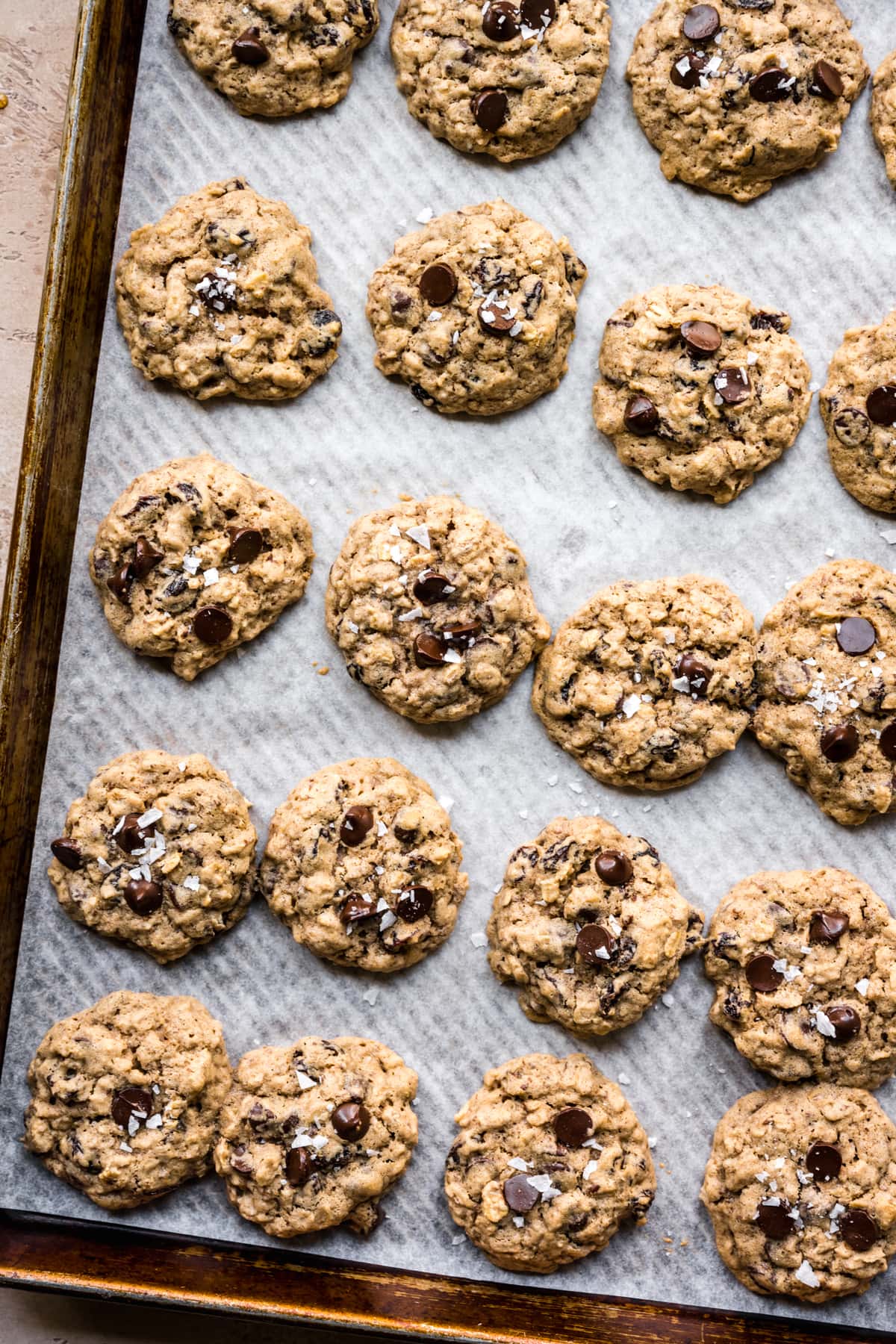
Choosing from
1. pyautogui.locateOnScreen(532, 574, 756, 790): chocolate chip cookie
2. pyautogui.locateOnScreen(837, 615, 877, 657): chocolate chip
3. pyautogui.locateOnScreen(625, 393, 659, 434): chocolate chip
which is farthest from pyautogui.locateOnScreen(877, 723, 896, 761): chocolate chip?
pyautogui.locateOnScreen(625, 393, 659, 434): chocolate chip

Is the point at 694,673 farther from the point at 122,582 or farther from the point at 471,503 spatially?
the point at 122,582

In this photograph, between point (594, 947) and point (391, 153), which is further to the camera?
point (391, 153)

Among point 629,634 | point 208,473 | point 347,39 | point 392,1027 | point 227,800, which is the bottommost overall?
point 392,1027

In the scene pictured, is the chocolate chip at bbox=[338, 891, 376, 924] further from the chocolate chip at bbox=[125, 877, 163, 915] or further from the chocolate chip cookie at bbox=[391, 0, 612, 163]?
the chocolate chip cookie at bbox=[391, 0, 612, 163]

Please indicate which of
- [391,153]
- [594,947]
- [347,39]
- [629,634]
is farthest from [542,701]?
[347,39]

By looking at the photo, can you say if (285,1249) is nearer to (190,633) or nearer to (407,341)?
(190,633)

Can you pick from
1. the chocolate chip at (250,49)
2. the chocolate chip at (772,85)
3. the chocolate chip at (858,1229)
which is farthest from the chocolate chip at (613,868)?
the chocolate chip at (250,49)
